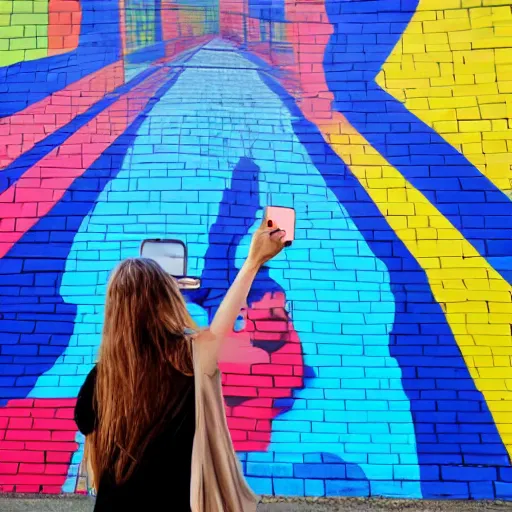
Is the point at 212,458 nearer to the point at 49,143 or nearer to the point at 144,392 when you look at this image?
the point at 144,392

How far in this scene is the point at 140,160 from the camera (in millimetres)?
4234

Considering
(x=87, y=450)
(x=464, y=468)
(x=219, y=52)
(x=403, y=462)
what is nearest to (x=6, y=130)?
(x=219, y=52)

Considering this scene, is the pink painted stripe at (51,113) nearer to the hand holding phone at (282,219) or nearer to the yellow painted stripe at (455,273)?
the yellow painted stripe at (455,273)

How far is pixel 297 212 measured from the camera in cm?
414

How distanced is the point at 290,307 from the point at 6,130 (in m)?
2.49

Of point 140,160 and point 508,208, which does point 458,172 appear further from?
point 140,160

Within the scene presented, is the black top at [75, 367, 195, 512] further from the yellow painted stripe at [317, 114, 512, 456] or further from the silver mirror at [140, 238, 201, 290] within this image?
the yellow painted stripe at [317, 114, 512, 456]

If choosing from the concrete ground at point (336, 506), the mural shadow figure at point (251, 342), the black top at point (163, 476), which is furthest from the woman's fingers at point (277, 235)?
the concrete ground at point (336, 506)

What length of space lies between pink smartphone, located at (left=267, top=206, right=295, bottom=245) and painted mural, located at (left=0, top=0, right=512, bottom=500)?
1897 mm

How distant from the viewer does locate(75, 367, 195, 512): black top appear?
1565mm

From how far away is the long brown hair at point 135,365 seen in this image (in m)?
1.60

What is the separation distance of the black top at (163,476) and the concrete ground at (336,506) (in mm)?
2319

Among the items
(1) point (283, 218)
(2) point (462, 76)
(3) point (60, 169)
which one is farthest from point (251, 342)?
(2) point (462, 76)

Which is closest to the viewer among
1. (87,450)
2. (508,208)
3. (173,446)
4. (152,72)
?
(173,446)
